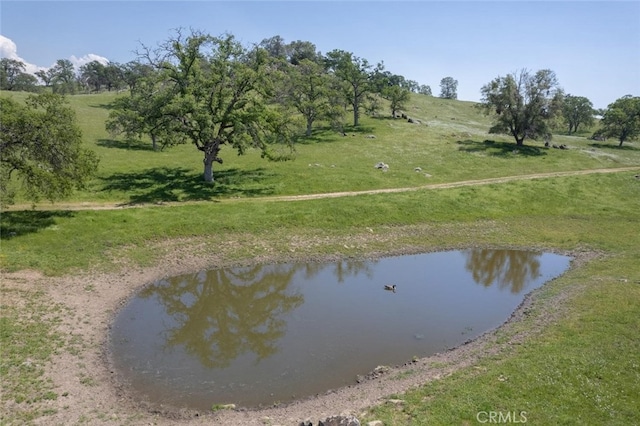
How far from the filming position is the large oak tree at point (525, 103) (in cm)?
7325

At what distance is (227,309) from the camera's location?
1043 inches

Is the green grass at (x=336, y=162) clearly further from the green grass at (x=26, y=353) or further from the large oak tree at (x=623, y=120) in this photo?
the green grass at (x=26, y=353)

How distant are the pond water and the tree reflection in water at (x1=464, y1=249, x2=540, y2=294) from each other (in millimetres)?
137

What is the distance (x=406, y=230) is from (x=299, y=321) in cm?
1886

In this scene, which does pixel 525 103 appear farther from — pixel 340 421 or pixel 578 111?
pixel 340 421

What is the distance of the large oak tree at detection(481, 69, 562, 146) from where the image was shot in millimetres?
73250

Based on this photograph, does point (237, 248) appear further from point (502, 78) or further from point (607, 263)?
point (502, 78)

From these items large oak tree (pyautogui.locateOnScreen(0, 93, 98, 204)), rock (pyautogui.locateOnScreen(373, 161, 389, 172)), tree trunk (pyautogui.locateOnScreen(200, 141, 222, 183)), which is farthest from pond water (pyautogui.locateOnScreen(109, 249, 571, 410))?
rock (pyautogui.locateOnScreen(373, 161, 389, 172))

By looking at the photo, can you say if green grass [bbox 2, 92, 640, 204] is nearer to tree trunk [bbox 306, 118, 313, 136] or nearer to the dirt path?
the dirt path

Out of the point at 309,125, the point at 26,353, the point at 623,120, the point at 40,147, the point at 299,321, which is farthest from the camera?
the point at 623,120

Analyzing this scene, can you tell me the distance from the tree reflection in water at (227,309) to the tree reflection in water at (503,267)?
1406 centimetres

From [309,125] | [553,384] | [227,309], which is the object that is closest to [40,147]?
[227,309]

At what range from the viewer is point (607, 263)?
33031mm

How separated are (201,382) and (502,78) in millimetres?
73863
